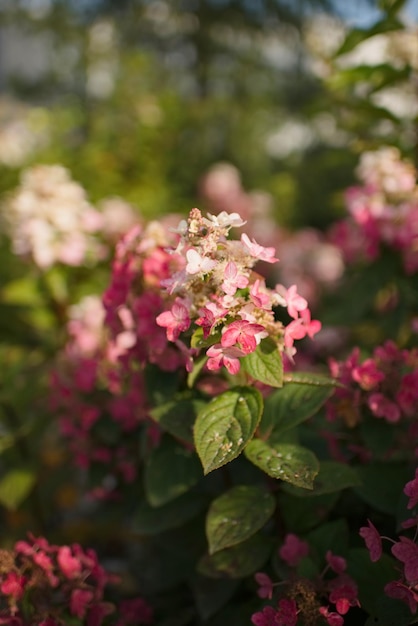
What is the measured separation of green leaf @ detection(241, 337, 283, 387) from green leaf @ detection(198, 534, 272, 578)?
31 centimetres

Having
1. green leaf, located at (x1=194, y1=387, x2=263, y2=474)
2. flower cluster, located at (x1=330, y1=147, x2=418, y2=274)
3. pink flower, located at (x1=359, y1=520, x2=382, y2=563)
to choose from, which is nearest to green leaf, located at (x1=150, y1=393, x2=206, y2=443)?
green leaf, located at (x1=194, y1=387, x2=263, y2=474)

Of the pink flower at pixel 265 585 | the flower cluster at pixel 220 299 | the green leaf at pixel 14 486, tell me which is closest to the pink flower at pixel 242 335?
the flower cluster at pixel 220 299

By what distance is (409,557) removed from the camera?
901 millimetres

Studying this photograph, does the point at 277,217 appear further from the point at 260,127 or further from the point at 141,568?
the point at 141,568

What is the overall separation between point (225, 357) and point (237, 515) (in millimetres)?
261

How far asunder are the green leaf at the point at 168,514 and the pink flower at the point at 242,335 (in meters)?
0.45

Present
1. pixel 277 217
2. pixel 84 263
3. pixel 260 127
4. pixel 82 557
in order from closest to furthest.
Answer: pixel 82 557 < pixel 84 263 < pixel 277 217 < pixel 260 127

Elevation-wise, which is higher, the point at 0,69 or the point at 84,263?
the point at 0,69

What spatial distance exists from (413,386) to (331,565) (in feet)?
1.08

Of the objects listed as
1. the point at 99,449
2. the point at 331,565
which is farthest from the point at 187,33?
the point at 331,565

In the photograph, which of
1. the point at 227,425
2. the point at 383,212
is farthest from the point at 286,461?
the point at 383,212

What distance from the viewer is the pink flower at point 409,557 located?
89cm

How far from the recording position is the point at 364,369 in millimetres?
1224

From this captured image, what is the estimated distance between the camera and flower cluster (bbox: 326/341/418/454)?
120cm
